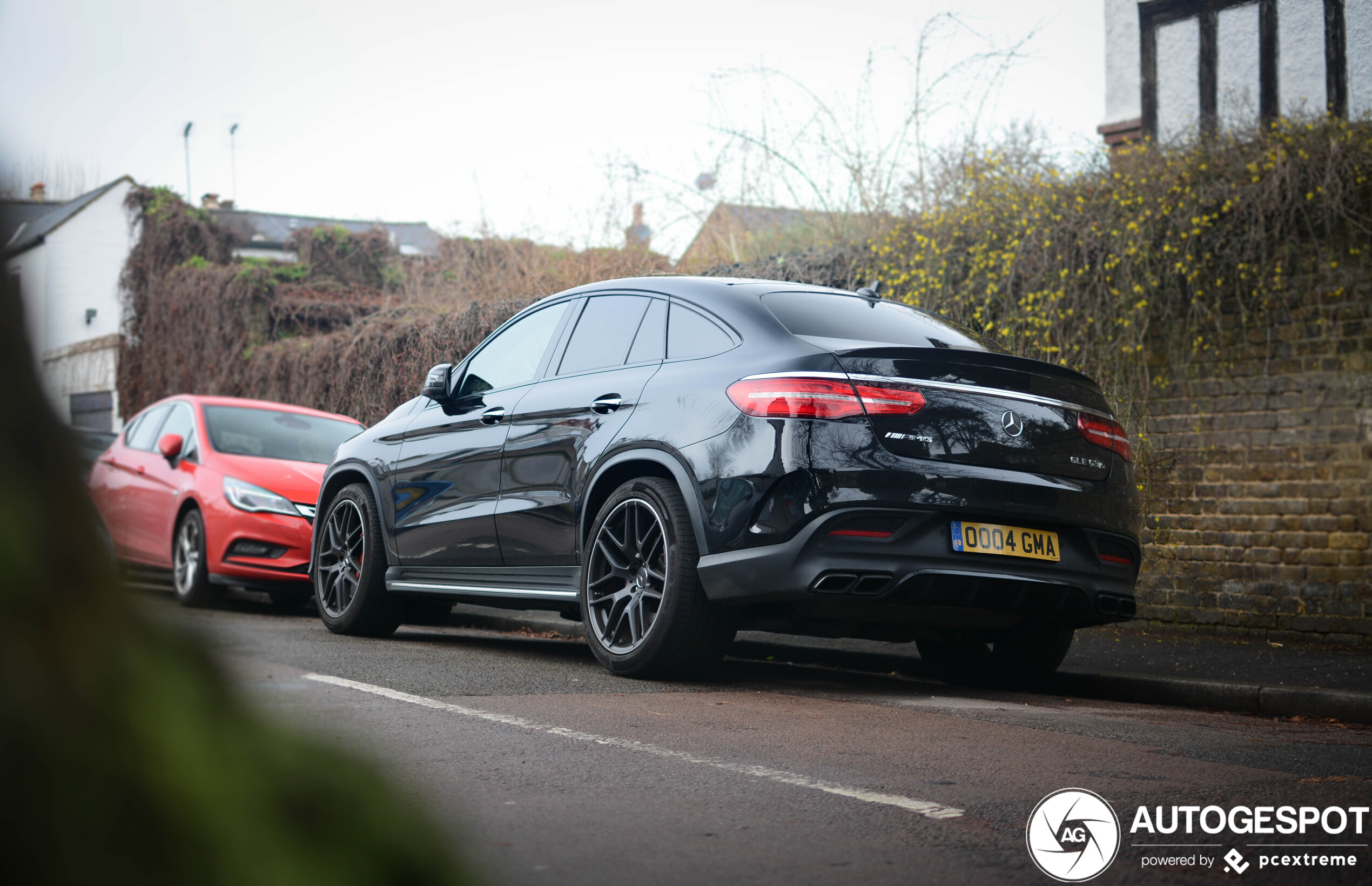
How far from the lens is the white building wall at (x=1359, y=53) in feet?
41.2

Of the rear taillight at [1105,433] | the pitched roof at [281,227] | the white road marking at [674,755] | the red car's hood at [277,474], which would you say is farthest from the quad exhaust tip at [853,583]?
the pitched roof at [281,227]

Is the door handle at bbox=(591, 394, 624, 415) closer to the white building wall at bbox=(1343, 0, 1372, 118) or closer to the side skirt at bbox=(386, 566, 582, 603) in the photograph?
the side skirt at bbox=(386, 566, 582, 603)

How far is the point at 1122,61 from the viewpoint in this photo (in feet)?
48.6

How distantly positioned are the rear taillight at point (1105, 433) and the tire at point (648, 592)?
1773 millimetres

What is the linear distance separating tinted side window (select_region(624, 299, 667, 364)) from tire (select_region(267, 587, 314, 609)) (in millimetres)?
4297

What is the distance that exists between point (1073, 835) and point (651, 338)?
3.51 meters

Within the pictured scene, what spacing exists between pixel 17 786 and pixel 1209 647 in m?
8.02

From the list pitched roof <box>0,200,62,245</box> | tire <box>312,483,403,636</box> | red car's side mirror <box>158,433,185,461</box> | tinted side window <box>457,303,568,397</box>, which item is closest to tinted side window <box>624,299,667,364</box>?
tinted side window <box>457,303,568,397</box>

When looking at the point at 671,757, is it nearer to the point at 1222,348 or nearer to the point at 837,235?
the point at 1222,348

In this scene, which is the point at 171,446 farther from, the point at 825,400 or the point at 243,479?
the point at 825,400

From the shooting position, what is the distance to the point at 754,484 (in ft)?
16.4

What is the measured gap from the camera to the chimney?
46.5 ft

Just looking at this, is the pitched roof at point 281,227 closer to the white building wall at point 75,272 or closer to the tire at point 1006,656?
the tire at point 1006,656

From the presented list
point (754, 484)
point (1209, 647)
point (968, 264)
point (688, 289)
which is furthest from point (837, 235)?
point (754, 484)
